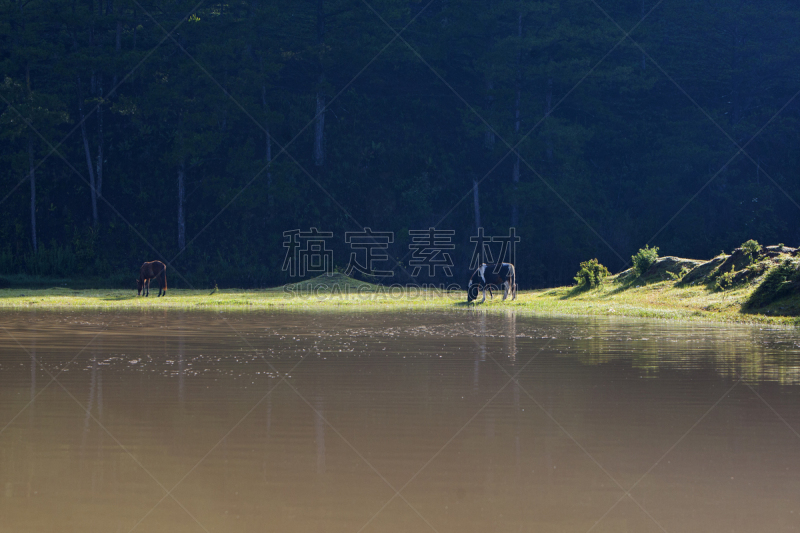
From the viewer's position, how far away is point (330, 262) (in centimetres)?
4988

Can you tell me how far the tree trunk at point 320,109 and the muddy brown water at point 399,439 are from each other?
38.7m

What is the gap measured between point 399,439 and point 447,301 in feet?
85.6

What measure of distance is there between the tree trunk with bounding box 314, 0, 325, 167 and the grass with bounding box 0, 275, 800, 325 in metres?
17.9

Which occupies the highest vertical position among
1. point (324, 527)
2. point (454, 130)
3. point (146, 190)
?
point (454, 130)

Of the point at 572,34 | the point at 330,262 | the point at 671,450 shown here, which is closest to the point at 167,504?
the point at 671,450

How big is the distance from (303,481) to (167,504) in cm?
118

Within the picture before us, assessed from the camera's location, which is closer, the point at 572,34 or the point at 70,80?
the point at 70,80

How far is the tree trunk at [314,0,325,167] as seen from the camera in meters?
52.1

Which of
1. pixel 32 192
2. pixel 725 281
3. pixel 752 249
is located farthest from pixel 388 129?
pixel 725 281

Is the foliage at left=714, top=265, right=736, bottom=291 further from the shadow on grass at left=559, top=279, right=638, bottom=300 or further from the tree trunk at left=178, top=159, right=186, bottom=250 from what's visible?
the tree trunk at left=178, top=159, right=186, bottom=250

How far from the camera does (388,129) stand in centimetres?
5981

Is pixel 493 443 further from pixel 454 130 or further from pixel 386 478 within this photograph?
pixel 454 130

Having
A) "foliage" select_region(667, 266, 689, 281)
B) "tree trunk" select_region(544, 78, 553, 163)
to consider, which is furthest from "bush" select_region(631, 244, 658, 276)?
"tree trunk" select_region(544, 78, 553, 163)

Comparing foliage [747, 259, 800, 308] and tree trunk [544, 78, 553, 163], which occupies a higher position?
tree trunk [544, 78, 553, 163]
